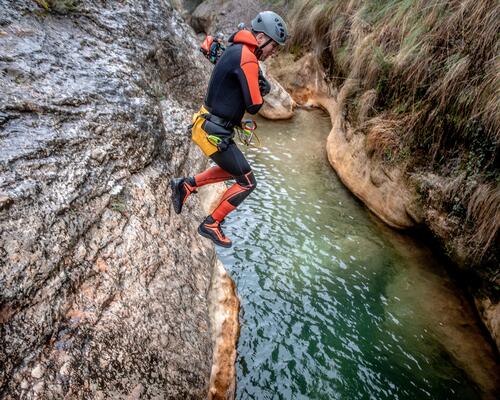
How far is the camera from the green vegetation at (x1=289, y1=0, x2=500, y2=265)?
5504 millimetres

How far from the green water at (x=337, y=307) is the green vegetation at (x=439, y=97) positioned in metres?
1.23

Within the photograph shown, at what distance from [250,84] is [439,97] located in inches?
173

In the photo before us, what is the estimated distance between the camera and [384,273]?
6520 millimetres

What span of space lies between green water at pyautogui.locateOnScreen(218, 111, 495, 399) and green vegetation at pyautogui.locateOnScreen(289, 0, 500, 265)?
48.5 inches

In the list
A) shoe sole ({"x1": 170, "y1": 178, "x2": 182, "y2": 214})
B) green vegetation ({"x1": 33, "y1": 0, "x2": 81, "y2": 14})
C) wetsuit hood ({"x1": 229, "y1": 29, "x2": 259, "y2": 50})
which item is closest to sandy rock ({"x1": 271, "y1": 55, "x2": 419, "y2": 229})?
wetsuit hood ({"x1": 229, "y1": 29, "x2": 259, "y2": 50})

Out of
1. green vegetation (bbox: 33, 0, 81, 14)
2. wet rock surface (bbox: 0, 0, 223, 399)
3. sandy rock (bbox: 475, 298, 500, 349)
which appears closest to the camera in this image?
wet rock surface (bbox: 0, 0, 223, 399)

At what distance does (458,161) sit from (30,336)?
6585 mm

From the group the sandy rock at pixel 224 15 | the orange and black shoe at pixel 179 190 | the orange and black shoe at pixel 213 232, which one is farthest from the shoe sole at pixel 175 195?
the sandy rock at pixel 224 15

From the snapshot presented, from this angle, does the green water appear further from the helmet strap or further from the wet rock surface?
the helmet strap


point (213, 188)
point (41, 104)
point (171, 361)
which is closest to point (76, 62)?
point (41, 104)

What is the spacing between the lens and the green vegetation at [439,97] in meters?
5.50

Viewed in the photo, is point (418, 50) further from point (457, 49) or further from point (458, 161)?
point (458, 161)

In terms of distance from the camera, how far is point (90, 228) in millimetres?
3305

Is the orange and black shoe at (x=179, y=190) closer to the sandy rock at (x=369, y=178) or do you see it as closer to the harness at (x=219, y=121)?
the harness at (x=219, y=121)
